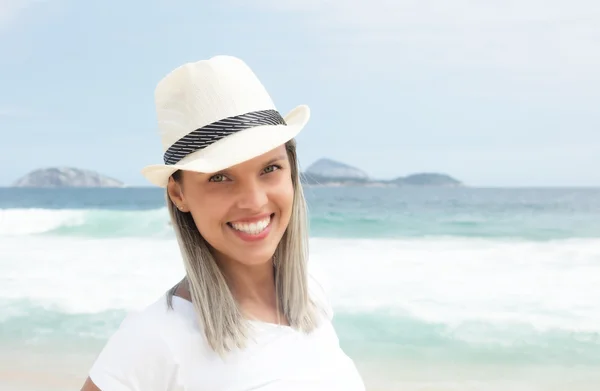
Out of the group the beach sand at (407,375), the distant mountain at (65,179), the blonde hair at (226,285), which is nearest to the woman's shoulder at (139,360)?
the blonde hair at (226,285)

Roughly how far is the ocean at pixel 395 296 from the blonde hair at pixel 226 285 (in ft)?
11.5

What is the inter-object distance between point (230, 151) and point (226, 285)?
0.40 m

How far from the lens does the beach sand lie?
5.30 metres

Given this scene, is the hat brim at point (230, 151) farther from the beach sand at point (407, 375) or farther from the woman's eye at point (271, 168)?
the beach sand at point (407, 375)

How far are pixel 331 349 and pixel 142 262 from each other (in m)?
11.2

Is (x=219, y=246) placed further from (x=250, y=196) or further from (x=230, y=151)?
(x=230, y=151)

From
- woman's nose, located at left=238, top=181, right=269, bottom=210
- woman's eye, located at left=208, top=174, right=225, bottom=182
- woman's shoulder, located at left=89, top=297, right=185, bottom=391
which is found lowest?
woman's shoulder, located at left=89, top=297, right=185, bottom=391

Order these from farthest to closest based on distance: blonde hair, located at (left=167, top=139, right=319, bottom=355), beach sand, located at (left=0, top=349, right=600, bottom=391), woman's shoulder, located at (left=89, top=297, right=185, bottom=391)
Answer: beach sand, located at (left=0, top=349, right=600, bottom=391)
blonde hair, located at (left=167, top=139, right=319, bottom=355)
woman's shoulder, located at (left=89, top=297, right=185, bottom=391)

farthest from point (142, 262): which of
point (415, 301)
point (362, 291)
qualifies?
point (415, 301)

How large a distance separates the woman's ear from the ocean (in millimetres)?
3834

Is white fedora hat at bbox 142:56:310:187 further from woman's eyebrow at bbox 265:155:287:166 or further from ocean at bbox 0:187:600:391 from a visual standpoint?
ocean at bbox 0:187:600:391

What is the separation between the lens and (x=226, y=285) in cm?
177

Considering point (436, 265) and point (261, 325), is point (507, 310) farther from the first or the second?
point (261, 325)

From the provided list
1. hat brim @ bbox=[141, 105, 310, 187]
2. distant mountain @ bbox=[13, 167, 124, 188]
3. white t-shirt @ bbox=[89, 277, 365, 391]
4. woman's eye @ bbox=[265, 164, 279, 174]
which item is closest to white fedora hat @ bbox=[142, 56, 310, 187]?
hat brim @ bbox=[141, 105, 310, 187]
